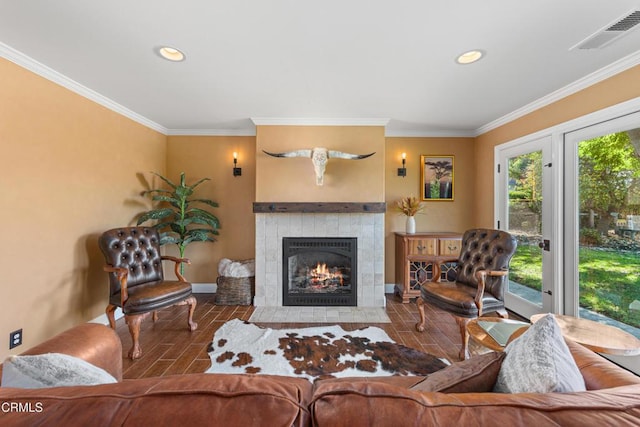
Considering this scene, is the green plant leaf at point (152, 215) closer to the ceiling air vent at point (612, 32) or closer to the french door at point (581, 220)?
the ceiling air vent at point (612, 32)

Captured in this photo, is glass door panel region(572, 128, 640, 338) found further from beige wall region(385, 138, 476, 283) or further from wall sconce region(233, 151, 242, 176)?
wall sconce region(233, 151, 242, 176)

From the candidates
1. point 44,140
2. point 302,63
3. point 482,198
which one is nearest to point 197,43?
point 302,63

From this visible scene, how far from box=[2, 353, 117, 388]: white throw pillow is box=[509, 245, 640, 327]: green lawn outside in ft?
11.3

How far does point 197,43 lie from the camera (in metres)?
1.77

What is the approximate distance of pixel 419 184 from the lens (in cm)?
391

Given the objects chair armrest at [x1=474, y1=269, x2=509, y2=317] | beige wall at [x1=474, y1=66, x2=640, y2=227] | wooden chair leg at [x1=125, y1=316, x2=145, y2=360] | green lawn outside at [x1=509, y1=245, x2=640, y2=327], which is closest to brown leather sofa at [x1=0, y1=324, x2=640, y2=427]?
chair armrest at [x1=474, y1=269, x2=509, y2=317]

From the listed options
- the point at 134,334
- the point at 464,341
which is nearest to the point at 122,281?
the point at 134,334

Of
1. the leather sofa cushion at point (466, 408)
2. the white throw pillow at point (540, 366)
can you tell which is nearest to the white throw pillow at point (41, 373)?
the leather sofa cushion at point (466, 408)

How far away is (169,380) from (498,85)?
3.13m

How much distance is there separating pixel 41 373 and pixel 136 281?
221cm

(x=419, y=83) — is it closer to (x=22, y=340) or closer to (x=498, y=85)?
(x=498, y=85)

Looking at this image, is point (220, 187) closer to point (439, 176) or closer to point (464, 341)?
point (439, 176)

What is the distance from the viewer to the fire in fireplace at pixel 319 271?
3.34 m

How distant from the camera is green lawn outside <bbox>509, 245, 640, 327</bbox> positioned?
81.5 inches
